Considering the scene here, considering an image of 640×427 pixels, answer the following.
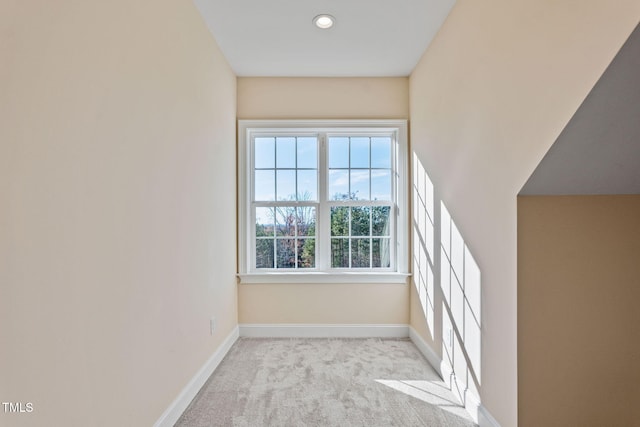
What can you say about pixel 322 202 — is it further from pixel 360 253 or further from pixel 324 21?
pixel 324 21

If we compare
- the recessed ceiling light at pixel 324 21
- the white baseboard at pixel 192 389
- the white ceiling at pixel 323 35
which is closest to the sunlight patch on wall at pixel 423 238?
the white ceiling at pixel 323 35

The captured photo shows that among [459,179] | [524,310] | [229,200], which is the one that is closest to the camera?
[524,310]

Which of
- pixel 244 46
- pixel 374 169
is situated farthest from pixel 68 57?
pixel 374 169

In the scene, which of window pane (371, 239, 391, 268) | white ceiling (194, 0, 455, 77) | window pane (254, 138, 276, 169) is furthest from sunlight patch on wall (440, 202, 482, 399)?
window pane (254, 138, 276, 169)

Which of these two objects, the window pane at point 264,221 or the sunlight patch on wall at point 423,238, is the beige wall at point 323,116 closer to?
the sunlight patch on wall at point 423,238

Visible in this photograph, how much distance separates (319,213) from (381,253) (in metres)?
0.78

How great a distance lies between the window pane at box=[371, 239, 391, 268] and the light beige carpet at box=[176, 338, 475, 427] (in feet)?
2.66

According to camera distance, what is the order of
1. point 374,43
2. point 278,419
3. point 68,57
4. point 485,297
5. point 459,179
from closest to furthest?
point 68,57 < point 485,297 < point 278,419 < point 459,179 < point 374,43

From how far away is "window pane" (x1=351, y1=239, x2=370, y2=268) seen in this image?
352 centimetres

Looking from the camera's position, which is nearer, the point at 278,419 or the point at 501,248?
the point at 501,248

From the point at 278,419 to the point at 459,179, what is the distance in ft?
6.13

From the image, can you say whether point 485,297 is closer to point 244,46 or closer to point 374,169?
point 374,169

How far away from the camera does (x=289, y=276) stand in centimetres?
341

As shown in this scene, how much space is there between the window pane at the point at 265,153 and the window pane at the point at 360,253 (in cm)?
120
